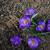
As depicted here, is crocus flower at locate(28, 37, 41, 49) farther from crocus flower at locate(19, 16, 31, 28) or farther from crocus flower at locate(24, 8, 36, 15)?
crocus flower at locate(24, 8, 36, 15)

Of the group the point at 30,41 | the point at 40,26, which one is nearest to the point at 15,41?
the point at 30,41

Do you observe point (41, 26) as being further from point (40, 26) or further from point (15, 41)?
point (15, 41)

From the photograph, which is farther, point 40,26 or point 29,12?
point 29,12

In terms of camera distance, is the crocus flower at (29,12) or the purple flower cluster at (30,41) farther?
the crocus flower at (29,12)

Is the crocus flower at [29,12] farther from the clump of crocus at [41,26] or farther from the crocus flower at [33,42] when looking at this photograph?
the crocus flower at [33,42]

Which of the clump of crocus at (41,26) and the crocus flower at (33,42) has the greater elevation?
the clump of crocus at (41,26)

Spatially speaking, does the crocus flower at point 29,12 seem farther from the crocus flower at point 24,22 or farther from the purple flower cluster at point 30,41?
the purple flower cluster at point 30,41

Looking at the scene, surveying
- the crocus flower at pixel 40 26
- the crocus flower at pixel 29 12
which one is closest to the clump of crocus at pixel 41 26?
the crocus flower at pixel 40 26

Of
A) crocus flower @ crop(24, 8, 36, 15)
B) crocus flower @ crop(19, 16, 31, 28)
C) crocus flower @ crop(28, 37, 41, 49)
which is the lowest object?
crocus flower @ crop(28, 37, 41, 49)

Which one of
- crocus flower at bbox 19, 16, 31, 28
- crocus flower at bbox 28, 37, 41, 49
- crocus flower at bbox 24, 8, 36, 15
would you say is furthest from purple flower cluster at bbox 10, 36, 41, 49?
crocus flower at bbox 24, 8, 36, 15

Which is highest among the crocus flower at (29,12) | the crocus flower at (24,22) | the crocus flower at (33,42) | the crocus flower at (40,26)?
the crocus flower at (29,12)

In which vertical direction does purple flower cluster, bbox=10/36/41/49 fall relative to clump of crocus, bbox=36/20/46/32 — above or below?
below

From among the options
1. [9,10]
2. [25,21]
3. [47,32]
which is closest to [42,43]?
[47,32]
